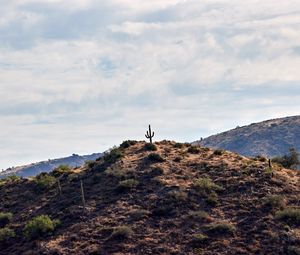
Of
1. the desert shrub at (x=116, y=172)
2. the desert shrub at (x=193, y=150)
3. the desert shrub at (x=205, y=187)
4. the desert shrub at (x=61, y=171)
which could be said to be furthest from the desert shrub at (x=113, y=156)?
the desert shrub at (x=205, y=187)

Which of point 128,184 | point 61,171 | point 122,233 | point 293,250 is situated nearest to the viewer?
point 293,250

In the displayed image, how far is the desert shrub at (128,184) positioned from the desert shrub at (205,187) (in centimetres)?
562

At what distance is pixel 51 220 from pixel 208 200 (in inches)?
540

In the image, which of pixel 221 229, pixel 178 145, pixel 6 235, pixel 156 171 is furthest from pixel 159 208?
pixel 178 145

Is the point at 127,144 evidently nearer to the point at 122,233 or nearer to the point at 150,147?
the point at 150,147

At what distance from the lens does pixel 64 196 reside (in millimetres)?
58625

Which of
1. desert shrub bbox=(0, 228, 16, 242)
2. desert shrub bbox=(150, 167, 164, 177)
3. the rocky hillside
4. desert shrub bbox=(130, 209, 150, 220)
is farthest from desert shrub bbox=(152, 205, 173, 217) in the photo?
desert shrub bbox=(0, 228, 16, 242)

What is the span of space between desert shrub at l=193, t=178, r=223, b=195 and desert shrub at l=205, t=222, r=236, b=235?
20.5ft

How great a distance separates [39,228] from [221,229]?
49.4 ft

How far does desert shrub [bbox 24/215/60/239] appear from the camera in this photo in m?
50.6

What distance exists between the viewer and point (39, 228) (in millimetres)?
50688

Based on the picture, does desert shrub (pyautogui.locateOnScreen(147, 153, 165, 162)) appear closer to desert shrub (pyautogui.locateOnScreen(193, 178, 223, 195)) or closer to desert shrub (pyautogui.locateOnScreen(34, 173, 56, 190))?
desert shrub (pyautogui.locateOnScreen(193, 178, 223, 195))

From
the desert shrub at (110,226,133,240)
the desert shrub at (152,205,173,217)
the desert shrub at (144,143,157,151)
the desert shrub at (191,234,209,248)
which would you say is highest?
the desert shrub at (144,143,157,151)

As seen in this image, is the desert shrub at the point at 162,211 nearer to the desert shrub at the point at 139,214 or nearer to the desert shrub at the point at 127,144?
the desert shrub at the point at 139,214
